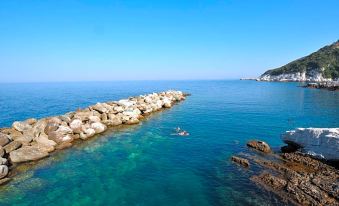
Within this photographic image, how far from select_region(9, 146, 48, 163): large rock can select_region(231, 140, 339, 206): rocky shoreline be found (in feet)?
71.5

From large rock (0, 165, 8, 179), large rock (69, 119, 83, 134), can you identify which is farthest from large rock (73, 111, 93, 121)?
large rock (0, 165, 8, 179)

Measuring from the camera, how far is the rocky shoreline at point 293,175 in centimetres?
1712

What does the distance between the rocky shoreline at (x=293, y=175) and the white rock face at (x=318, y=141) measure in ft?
2.87

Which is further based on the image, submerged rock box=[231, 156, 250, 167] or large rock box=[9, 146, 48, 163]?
large rock box=[9, 146, 48, 163]

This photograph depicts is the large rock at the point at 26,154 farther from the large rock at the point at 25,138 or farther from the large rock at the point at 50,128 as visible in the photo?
the large rock at the point at 50,128

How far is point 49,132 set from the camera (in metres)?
32.2

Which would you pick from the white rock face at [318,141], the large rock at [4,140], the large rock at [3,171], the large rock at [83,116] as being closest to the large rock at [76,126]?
the large rock at [83,116]

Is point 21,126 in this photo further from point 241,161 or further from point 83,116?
point 241,161

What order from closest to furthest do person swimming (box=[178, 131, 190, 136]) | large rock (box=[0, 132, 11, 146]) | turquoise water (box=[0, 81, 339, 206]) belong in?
turquoise water (box=[0, 81, 339, 206]) < large rock (box=[0, 132, 11, 146]) < person swimming (box=[178, 131, 190, 136])

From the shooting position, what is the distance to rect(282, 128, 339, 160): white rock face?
2269 cm

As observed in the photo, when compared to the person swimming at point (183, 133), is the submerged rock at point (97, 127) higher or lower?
higher

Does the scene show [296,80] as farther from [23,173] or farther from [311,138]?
[23,173]

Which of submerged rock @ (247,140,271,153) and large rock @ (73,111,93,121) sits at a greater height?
large rock @ (73,111,93,121)

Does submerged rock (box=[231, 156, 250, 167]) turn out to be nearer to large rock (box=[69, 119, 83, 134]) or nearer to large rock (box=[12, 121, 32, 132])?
large rock (box=[69, 119, 83, 134])
